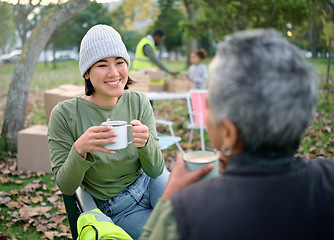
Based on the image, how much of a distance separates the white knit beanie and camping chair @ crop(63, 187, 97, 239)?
777 mm

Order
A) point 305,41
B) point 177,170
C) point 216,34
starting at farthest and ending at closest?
point 305,41 < point 216,34 < point 177,170

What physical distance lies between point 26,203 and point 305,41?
13.5m

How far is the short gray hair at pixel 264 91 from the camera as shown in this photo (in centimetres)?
98

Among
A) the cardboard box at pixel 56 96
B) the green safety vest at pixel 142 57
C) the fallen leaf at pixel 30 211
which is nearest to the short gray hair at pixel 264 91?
the fallen leaf at pixel 30 211

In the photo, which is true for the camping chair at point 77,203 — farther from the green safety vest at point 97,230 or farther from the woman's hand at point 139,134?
the woman's hand at point 139,134

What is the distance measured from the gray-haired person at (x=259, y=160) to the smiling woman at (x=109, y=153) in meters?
1.01

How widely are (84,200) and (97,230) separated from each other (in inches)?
18.4

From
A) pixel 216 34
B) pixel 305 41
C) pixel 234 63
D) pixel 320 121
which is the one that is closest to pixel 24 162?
pixel 234 63

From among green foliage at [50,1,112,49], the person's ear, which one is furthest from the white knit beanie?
green foliage at [50,1,112,49]

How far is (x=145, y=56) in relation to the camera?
7.64m

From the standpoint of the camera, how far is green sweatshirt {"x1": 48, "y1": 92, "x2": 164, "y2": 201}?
6.80ft

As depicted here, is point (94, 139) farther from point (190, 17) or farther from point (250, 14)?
point (190, 17)

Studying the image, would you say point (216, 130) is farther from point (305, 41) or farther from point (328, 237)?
point (305, 41)

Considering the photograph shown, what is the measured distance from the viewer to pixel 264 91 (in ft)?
3.17
